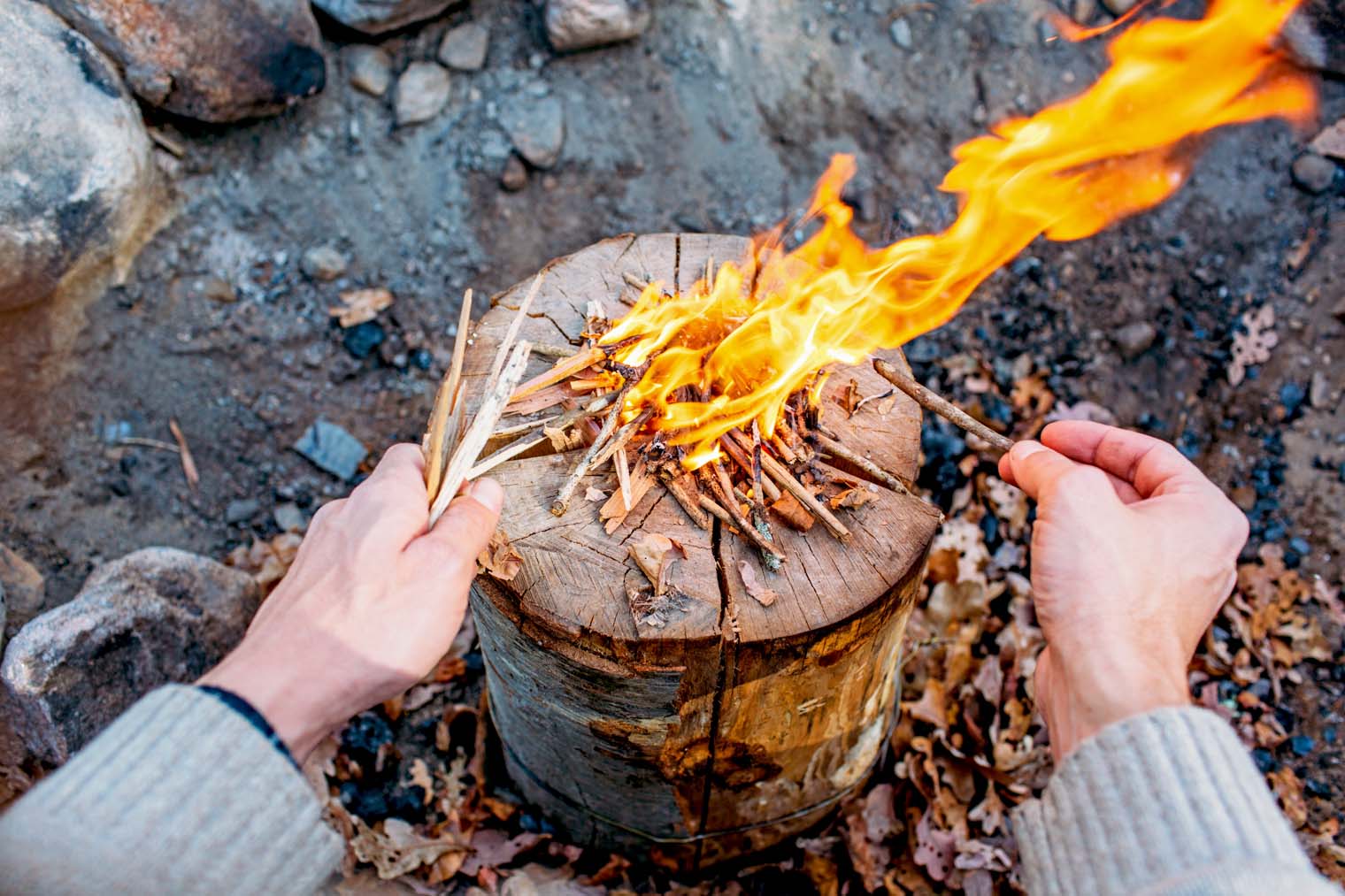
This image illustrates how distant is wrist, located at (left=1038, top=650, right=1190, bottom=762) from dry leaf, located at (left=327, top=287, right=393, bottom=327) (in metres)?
4.15

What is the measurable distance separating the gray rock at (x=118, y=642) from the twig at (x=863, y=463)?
2.81 metres

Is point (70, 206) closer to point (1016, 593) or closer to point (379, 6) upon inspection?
point (379, 6)

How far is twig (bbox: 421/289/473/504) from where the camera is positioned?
2.39m

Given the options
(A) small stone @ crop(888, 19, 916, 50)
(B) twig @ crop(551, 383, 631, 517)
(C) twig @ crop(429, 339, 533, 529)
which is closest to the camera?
(C) twig @ crop(429, 339, 533, 529)

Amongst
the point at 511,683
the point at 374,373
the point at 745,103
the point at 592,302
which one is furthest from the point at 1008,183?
the point at 374,373

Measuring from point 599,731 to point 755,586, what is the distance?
0.76m

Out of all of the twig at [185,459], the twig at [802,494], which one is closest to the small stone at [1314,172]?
the twig at [802,494]

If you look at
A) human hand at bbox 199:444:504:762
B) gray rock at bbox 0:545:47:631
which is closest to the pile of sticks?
human hand at bbox 199:444:504:762

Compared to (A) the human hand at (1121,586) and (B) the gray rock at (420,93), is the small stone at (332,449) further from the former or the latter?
(A) the human hand at (1121,586)

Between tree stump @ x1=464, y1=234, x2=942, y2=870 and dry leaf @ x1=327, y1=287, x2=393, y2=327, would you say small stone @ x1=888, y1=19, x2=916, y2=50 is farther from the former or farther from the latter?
dry leaf @ x1=327, y1=287, x2=393, y2=327

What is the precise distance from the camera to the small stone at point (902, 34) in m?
5.79

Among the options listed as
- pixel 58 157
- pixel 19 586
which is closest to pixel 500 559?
pixel 19 586

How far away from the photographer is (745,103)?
5668 mm

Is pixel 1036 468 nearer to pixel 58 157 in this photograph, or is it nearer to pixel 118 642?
pixel 118 642
